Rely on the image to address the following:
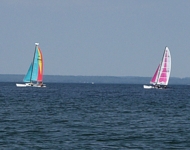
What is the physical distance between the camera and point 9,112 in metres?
55.4

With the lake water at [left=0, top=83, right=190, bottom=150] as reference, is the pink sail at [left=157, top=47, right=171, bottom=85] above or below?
above

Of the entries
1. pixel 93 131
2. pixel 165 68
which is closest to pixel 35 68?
pixel 165 68

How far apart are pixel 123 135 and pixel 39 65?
108 metres

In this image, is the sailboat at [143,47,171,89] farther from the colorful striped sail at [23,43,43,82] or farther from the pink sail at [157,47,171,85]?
the colorful striped sail at [23,43,43,82]

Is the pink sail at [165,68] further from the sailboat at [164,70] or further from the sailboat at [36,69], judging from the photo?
the sailboat at [36,69]

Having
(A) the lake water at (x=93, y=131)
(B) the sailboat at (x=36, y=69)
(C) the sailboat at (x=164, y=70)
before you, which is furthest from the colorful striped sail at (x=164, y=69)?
(A) the lake water at (x=93, y=131)

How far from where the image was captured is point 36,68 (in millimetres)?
145625

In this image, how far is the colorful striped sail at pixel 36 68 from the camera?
141375 mm

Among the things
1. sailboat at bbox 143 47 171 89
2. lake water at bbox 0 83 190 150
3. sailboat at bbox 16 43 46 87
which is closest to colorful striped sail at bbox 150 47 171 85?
sailboat at bbox 143 47 171 89

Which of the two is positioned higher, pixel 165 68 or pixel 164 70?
pixel 165 68

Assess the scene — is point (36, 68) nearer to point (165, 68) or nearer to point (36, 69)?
point (36, 69)

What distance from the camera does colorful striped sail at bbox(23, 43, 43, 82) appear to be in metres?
141

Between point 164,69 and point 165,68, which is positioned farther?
point 164,69

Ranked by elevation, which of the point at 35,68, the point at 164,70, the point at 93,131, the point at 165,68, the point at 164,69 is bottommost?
the point at 93,131
